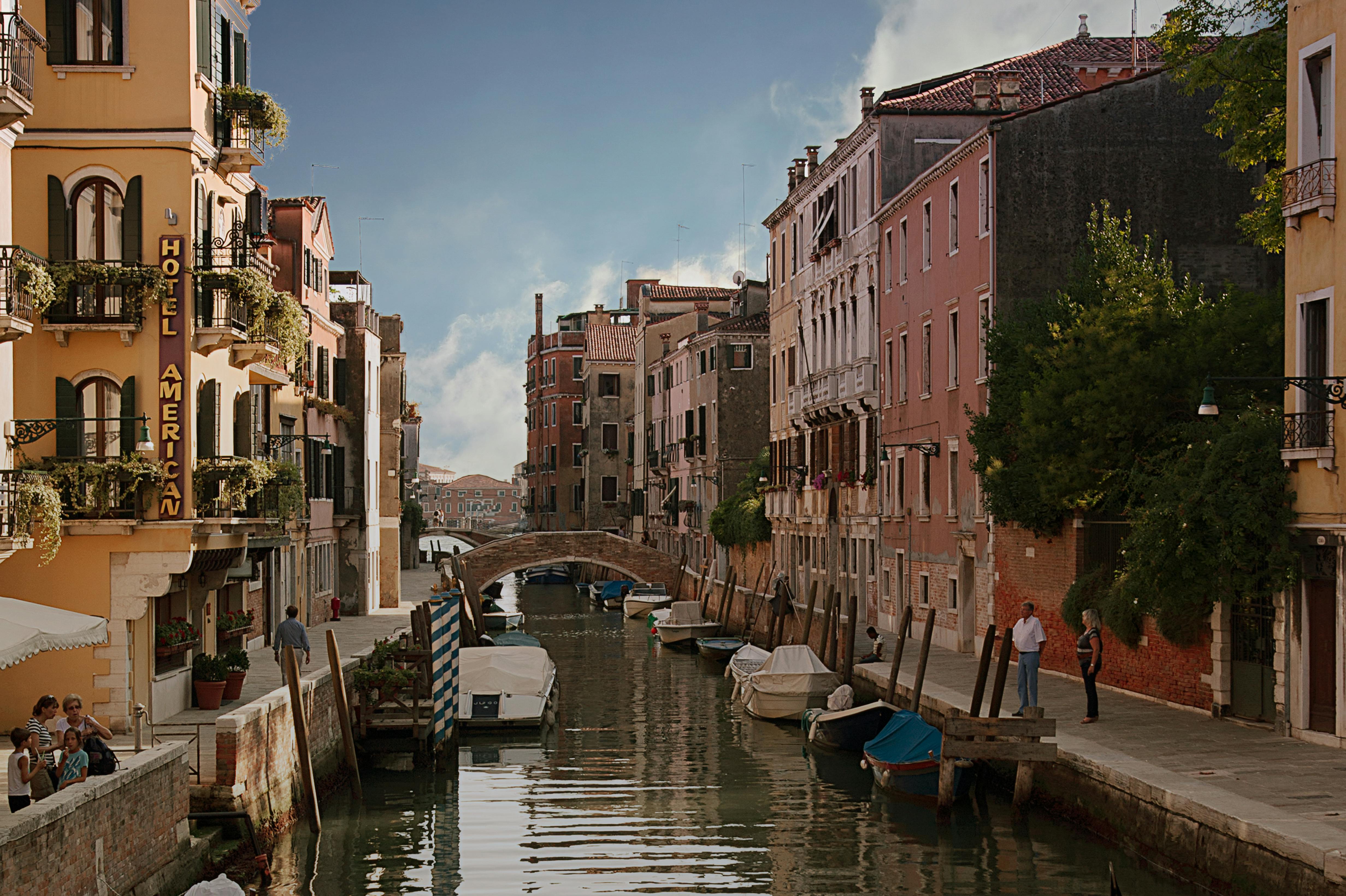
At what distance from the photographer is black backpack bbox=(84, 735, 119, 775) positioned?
11523 millimetres

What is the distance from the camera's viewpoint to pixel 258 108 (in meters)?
18.2

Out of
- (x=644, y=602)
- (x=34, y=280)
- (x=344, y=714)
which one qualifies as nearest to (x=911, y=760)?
(x=344, y=714)

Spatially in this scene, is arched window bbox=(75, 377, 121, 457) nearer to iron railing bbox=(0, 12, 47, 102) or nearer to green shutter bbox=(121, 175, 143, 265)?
green shutter bbox=(121, 175, 143, 265)

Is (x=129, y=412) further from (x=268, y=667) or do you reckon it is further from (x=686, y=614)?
(x=686, y=614)

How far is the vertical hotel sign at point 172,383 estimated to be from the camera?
1669 centimetres

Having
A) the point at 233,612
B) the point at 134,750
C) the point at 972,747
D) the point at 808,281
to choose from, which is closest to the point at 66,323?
the point at 134,750

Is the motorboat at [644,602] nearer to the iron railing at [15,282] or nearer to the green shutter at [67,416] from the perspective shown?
the green shutter at [67,416]

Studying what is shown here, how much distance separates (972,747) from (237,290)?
9.67 meters

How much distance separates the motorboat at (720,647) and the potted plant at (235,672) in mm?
16298

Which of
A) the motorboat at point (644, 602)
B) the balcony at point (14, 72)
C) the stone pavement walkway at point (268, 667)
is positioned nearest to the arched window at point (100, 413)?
the stone pavement walkway at point (268, 667)

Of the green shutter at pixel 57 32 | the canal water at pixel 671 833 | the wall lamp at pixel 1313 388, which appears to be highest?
the green shutter at pixel 57 32

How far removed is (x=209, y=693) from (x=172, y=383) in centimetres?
380

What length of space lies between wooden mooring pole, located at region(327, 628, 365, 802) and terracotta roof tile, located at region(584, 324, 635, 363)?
5280 centimetres

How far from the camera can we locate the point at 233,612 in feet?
75.7
